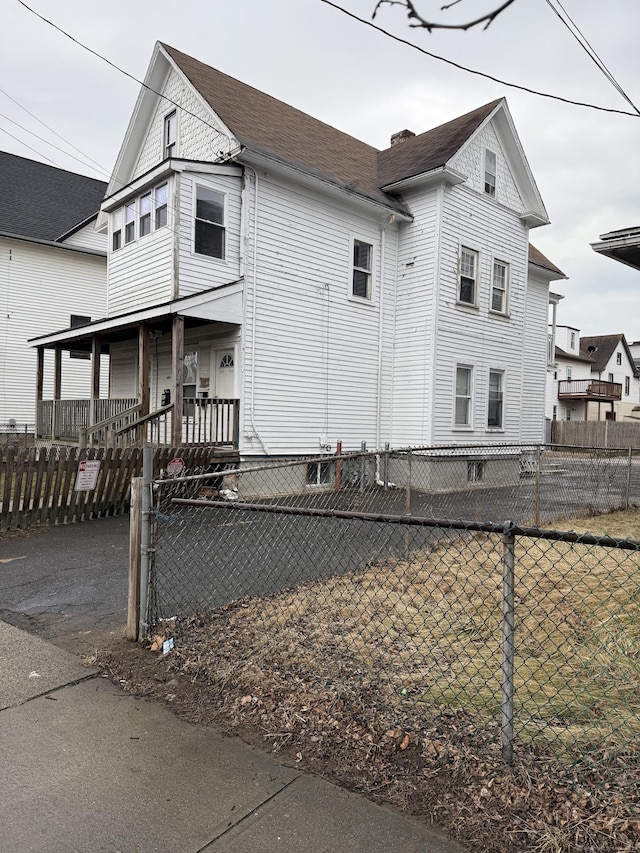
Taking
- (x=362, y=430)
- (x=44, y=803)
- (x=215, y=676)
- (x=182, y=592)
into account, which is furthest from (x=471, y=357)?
(x=44, y=803)

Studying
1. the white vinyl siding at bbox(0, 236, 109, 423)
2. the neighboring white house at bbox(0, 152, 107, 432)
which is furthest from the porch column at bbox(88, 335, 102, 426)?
the white vinyl siding at bbox(0, 236, 109, 423)

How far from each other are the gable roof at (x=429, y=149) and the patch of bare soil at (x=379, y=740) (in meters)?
13.8

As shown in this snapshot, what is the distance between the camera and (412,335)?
15805 millimetres

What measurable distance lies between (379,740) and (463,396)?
553 inches

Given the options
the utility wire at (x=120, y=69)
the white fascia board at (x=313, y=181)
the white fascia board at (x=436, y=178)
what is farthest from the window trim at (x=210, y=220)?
the white fascia board at (x=436, y=178)

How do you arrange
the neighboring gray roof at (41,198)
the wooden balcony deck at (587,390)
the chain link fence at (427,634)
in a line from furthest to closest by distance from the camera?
the wooden balcony deck at (587,390), the neighboring gray roof at (41,198), the chain link fence at (427,634)

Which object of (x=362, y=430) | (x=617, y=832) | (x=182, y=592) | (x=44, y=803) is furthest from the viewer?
(x=362, y=430)

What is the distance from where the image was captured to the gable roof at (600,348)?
168 feet

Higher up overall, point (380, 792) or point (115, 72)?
point (115, 72)

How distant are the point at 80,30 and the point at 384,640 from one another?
35.8 ft

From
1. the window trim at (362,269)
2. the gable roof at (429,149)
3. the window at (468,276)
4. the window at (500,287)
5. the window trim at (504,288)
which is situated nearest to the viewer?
the window trim at (362,269)

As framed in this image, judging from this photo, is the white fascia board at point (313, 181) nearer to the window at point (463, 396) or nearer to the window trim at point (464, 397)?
the window trim at point (464, 397)

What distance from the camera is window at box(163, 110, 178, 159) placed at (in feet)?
49.3

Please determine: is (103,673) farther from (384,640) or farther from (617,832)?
(617,832)
